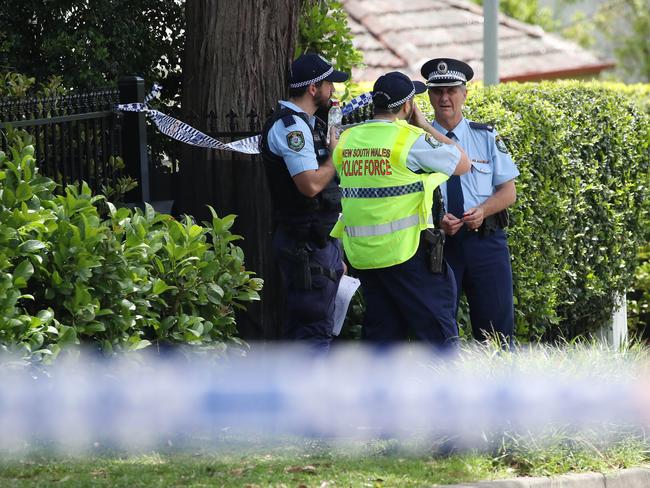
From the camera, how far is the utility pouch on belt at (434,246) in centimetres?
739

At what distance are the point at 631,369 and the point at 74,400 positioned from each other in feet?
9.33

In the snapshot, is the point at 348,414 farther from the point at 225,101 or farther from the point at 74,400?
the point at 225,101

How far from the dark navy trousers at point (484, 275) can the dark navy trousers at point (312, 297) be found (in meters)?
0.73

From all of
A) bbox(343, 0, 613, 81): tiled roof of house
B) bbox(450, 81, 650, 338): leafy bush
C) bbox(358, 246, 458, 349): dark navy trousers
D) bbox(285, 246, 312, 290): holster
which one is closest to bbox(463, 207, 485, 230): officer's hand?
bbox(358, 246, 458, 349): dark navy trousers

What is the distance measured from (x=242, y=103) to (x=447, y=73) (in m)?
1.51

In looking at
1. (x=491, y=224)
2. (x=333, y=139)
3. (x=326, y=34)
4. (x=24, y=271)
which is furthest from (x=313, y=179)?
(x=326, y=34)

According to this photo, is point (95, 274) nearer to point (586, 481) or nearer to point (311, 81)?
point (311, 81)

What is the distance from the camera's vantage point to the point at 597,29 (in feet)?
115

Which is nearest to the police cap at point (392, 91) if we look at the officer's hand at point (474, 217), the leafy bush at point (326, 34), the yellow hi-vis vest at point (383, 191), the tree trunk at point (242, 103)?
the yellow hi-vis vest at point (383, 191)

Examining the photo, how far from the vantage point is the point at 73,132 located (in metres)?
7.96

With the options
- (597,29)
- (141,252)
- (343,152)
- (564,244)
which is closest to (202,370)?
(141,252)

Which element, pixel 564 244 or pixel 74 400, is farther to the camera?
pixel 564 244

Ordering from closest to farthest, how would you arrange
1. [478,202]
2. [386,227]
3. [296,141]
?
[386,227] < [296,141] < [478,202]

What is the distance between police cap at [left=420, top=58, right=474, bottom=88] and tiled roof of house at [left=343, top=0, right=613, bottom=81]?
40.4ft
